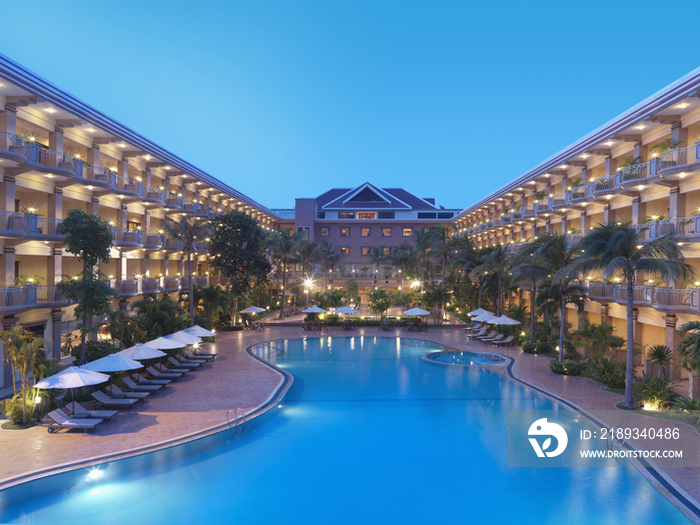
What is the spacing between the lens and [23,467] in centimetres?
1023

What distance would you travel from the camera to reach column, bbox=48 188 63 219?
68.7 feet

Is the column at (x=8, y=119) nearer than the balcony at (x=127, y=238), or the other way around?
the column at (x=8, y=119)

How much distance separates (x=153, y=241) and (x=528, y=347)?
82.9 ft

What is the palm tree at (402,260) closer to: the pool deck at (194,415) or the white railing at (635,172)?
the pool deck at (194,415)

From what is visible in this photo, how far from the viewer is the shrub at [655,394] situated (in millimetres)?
14484

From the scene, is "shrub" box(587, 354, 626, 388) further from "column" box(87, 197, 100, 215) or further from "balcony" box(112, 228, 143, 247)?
"column" box(87, 197, 100, 215)

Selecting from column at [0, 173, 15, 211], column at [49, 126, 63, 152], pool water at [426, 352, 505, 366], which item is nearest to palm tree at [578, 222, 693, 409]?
pool water at [426, 352, 505, 366]

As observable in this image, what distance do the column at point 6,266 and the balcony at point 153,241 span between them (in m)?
9.85

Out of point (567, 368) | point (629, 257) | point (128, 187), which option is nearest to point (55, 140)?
point (128, 187)

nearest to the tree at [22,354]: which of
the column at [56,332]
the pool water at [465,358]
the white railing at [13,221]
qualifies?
the white railing at [13,221]

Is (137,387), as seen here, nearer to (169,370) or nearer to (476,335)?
(169,370)

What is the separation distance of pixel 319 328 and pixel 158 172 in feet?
56.2

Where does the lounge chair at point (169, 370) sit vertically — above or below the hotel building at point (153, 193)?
below

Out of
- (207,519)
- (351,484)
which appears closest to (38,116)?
(207,519)
